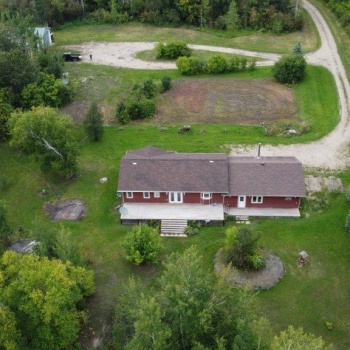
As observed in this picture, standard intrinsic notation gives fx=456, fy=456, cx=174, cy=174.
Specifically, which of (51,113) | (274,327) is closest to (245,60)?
(51,113)

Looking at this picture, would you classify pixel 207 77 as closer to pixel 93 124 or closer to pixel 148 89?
pixel 148 89

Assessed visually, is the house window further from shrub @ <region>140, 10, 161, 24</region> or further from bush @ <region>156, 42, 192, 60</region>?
shrub @ <region>140, 10, 161, 24</region>

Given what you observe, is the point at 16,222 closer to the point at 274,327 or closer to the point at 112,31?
the point at 274,327

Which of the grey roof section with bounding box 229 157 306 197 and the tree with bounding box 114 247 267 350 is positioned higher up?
the tree with bounding box 114 247 267 350

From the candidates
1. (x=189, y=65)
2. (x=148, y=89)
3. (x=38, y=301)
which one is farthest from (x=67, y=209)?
(x=189, y=65)

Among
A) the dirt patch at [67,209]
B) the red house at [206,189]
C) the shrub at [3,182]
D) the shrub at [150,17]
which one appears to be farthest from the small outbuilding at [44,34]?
the red house at [206,189]

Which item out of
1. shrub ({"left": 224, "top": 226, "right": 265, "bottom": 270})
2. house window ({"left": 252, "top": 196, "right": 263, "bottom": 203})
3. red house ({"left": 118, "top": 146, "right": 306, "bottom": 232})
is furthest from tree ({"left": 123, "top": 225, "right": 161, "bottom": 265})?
house window ({"left": 252, "top": 196, "right": 263, "bottom": 203})
